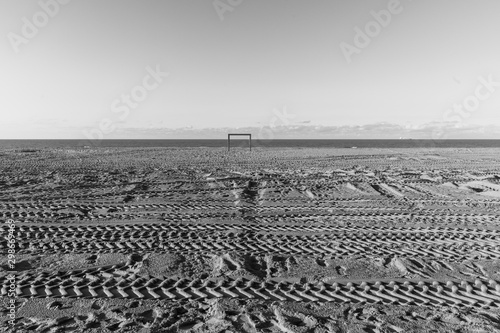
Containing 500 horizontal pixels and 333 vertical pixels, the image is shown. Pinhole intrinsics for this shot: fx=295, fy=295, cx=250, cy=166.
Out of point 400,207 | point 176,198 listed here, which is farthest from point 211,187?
point 400,207

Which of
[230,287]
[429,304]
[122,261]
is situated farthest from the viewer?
[122,261]

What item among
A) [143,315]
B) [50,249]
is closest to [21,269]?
[50,249]

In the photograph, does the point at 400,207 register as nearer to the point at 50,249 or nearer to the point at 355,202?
the point at 355,202

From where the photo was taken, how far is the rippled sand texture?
3.37 m

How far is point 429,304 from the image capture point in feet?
12.1

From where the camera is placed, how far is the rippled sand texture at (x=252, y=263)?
11.1ft

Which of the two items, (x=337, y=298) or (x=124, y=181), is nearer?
(x=337, y=298)

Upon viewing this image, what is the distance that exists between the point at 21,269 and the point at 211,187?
7422 millimetres

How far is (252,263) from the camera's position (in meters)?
4.83

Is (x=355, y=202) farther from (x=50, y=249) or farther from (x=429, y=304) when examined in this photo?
(x=50, y=249)

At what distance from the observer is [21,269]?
4.50 m

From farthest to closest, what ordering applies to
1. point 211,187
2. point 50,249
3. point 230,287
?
point 211,187 → point 50,249 → point 230,287

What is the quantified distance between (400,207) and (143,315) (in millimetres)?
7959

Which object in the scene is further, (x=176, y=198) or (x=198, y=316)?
(x=176, y=198)
